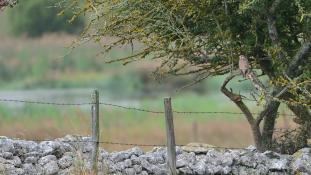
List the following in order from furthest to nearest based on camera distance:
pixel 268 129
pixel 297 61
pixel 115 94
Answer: pixel 115 94, pixel 268 129, pixel 297 61

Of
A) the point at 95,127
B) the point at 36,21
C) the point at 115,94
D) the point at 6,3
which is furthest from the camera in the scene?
the point at 36,21

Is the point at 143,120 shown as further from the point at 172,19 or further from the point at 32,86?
the point at 172,19

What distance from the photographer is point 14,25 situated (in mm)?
47594

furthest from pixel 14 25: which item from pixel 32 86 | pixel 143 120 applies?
pixel 143 120

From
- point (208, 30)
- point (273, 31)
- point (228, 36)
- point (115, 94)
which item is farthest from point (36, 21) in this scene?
point (273, 31)

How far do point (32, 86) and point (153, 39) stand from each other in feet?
85.1

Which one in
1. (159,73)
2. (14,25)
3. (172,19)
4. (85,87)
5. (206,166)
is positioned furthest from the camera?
(14,25)

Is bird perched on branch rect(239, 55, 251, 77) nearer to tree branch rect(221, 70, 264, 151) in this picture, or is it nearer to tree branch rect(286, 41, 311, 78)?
tree branch rect(286, 41, 311, 78)

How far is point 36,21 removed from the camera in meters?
47.5

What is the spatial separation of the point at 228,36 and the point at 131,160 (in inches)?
94.1

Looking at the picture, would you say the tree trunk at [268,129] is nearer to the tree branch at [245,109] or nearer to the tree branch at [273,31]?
the tree branch at [245,109]

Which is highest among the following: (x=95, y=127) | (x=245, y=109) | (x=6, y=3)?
(x=6, y=3)

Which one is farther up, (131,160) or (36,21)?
(36,21)

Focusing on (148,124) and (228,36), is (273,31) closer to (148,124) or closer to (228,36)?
(228,36)
